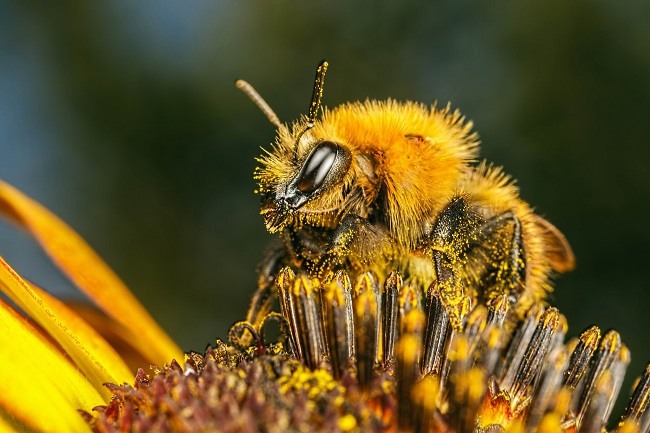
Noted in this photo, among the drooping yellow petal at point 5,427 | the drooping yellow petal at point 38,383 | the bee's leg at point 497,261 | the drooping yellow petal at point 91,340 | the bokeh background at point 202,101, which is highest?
the bokeh background at point 202,101

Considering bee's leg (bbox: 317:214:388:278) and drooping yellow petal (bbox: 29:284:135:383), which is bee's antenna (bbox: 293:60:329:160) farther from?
drooping yellow petal (bbox: 29:284:135:383)

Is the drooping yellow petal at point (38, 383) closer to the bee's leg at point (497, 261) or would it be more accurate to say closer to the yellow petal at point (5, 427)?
the yellow petal at point (5, 427)

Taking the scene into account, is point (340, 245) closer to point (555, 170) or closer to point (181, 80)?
point (555, 170)

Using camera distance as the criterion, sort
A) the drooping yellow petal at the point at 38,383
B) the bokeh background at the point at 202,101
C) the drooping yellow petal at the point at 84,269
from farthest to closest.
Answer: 1. the bokeh background at the point at 202,101
2. the drooping yellow petal at the point at 84,269
3. the drooping yellow petal at the point at 38,383

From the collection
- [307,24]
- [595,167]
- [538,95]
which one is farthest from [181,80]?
[595,167]

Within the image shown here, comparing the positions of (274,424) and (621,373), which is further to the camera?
(621,373)

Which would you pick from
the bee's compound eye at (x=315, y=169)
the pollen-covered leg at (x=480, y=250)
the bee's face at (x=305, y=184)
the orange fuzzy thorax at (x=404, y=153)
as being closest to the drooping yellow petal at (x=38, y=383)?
the bee's face at (x=305, y=184)
